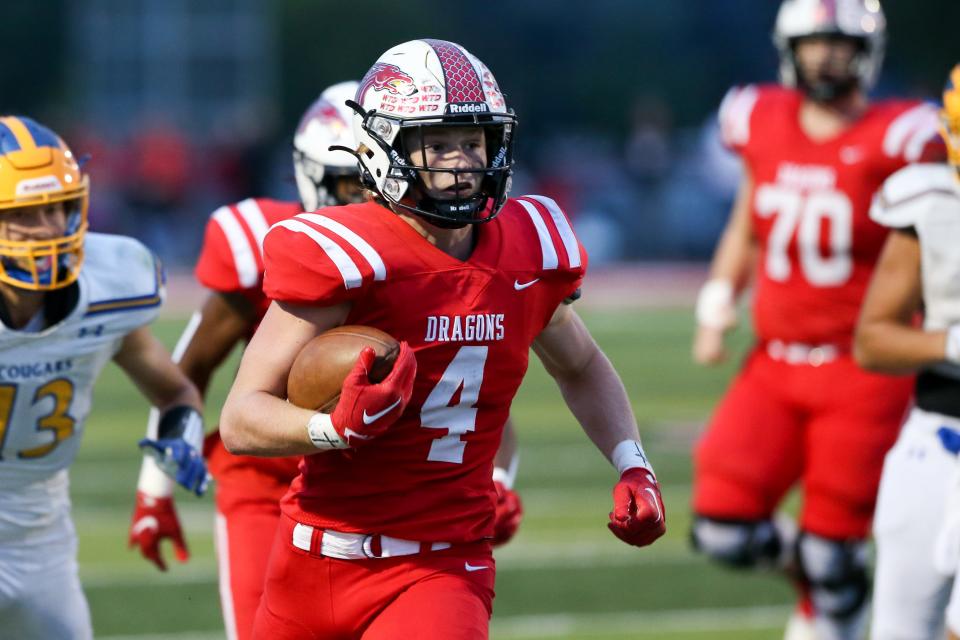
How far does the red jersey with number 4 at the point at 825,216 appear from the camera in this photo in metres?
5.73

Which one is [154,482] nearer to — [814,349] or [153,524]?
[153,524]

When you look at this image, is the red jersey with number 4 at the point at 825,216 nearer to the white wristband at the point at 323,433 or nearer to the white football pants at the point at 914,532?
the white football pants at the point at 914,532

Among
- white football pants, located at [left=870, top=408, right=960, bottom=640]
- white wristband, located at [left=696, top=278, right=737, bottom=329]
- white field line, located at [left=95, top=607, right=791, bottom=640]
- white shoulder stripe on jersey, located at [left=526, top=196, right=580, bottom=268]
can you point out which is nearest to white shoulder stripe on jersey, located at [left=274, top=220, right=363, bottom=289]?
white shoulder stripe on jersey, located at [left=526, top=196, right=580, bottom=268]

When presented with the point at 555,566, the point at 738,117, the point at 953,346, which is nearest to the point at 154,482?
the point at 953,346

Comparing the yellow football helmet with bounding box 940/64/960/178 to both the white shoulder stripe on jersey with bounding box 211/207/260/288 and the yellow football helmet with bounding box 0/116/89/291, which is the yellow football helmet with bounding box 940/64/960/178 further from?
the yellow football helmet with bounding box 0/116/89/291

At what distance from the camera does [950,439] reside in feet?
13.9

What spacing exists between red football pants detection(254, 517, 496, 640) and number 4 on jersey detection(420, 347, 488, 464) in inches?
7.7

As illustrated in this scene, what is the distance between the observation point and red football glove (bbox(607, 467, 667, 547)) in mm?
3416

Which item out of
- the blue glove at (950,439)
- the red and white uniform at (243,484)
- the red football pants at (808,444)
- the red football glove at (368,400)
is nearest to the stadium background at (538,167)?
the red and white uniform at (243,484)

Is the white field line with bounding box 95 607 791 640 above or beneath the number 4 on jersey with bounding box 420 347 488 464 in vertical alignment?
beneath

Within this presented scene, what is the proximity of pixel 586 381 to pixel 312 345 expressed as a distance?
0.75 meters

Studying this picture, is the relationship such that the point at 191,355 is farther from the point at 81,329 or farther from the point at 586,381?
the point at 586,381

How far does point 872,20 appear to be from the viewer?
5883 mm

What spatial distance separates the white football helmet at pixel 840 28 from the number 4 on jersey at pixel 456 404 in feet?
9.35
